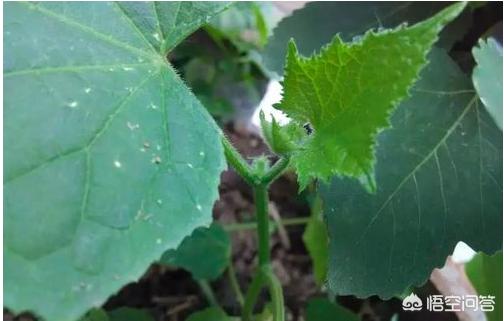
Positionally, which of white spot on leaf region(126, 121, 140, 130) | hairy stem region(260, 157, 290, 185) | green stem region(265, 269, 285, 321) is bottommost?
green stem region(265, 269, 285, 321)

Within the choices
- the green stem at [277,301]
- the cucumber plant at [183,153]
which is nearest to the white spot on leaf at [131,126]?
the cucumber plant at [183,153]

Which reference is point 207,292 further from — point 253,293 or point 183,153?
point 183,153

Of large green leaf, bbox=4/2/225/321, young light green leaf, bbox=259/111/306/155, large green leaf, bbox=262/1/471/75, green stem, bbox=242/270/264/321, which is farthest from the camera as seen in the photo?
large green leaf, bbox=262/1/471/75

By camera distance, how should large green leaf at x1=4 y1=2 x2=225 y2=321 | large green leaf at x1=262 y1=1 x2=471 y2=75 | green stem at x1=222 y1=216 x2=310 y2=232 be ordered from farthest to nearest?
green stem at x1=222 y1=216 x2=310 y2=232, large green leaf at x1=262 y1=1 x2=471 y2=75, large green leaf at x1=4 y1=2 x2=225 y2=321

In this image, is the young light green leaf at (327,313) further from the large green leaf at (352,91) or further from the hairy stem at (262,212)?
the large green leaf at (352,91)

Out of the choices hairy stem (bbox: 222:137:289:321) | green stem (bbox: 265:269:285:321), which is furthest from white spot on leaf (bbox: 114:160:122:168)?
green stem (bbox: 265:269:285:321)

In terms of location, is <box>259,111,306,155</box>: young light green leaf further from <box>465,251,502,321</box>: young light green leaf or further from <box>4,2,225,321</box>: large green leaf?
A: <box>465,251,502,321</box>: young light green leaf

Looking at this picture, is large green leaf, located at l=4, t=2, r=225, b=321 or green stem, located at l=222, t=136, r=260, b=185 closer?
large green leaf, located at l=4, t=2, r=225, b=321
